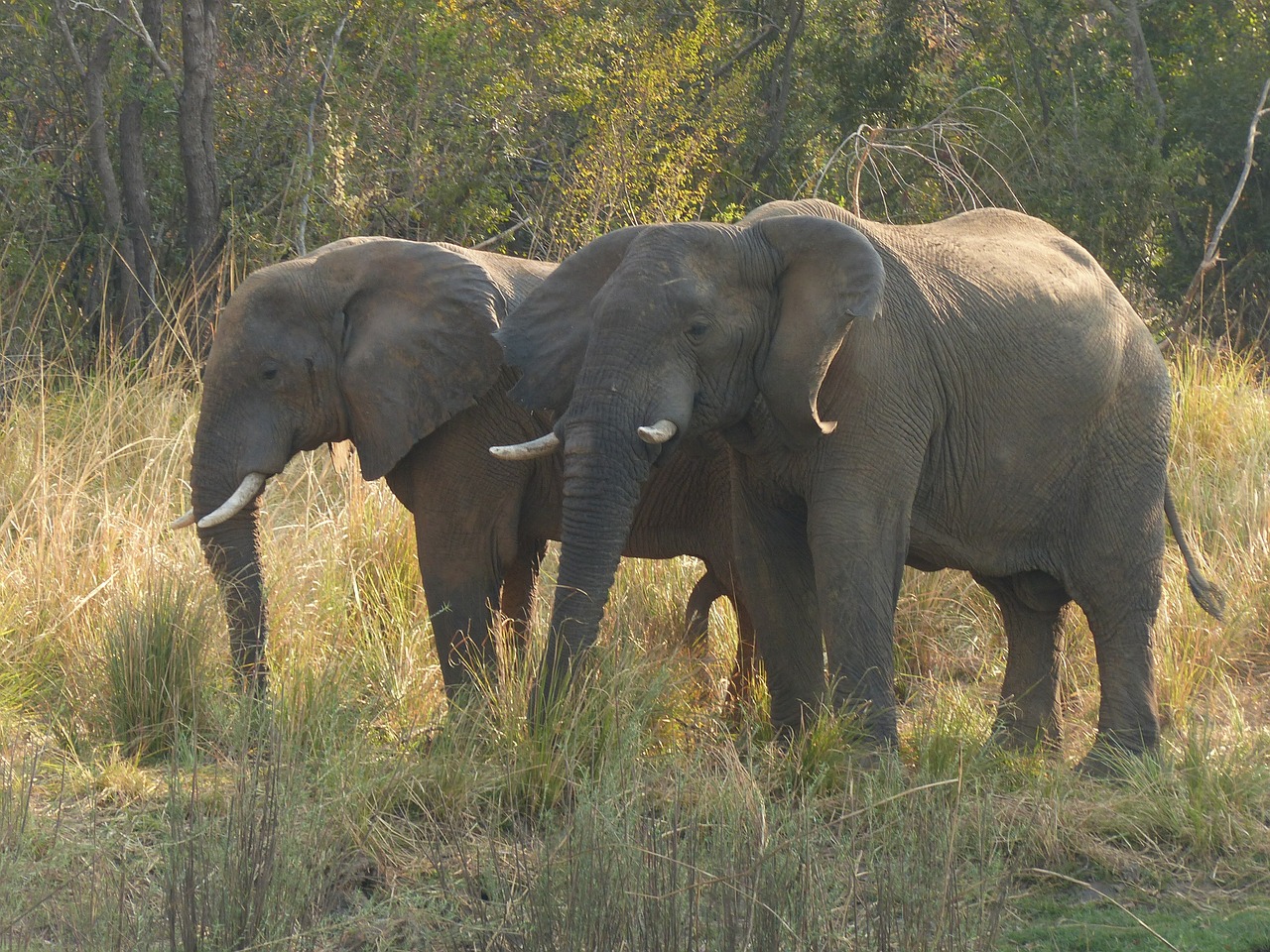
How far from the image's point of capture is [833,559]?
552 cm

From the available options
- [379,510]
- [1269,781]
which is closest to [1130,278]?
[379,510]

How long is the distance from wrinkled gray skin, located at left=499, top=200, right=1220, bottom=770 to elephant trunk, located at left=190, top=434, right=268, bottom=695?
1381 mm

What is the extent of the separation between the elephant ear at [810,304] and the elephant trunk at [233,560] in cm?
222

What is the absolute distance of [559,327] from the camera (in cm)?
581

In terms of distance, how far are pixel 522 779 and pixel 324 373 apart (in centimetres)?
196

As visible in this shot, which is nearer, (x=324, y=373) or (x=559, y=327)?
(x=559, y=327)

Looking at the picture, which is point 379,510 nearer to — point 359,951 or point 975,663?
point 975,663

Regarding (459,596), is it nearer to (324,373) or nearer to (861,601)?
(324,373)

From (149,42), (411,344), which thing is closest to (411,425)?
(411,344)

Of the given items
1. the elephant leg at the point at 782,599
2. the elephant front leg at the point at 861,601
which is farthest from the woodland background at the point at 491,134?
the elephant front leg at the point at 861,601

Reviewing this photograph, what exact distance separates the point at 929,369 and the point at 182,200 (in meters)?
7.97

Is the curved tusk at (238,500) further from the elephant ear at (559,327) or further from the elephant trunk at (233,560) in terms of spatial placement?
the elephant ear at (559,327)

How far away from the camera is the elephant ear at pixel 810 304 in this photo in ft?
17.5

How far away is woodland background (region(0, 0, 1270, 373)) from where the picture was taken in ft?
37.1
